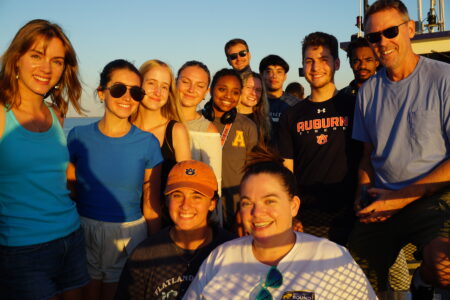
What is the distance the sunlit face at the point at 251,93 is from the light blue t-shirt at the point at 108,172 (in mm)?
2291

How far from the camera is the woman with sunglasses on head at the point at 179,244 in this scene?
2.93 m

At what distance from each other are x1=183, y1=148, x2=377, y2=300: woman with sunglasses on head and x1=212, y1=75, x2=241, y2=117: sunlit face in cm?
227

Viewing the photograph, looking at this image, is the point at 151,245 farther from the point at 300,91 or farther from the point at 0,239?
the point at 300,91

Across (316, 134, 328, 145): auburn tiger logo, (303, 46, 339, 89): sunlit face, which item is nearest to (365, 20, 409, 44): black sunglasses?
(303, 46, 339, 89): sunlit face

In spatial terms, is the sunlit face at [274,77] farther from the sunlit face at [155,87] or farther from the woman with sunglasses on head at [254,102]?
the sunlit face at [155,87]

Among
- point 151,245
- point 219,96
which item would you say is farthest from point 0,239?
point 219,96

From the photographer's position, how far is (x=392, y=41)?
3.48 metres

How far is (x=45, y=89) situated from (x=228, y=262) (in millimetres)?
1926

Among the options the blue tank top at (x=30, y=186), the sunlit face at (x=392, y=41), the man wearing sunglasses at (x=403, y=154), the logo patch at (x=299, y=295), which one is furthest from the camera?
the sunlit face at (x=392, y=41)

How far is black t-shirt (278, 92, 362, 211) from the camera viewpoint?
4016mm

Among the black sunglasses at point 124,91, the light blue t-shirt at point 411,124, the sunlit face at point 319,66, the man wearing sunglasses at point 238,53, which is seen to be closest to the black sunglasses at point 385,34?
the light blue t-shirt at point 411,124

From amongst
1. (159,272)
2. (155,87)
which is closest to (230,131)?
(155,87)

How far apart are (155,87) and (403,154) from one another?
2.38 metres

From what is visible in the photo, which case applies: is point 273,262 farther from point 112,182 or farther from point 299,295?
point 112,182
